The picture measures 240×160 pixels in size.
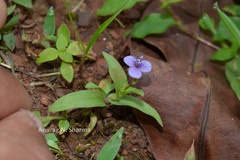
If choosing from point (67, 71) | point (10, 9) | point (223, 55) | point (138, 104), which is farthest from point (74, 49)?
point (223, 55)

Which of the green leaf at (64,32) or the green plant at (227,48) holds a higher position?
the green leaf at (64,32)

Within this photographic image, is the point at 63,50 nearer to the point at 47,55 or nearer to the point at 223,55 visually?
the point at 47,55

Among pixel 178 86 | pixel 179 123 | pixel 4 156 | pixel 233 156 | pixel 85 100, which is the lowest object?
pixel 233 156

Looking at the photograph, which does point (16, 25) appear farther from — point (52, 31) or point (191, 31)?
point (191, 31)

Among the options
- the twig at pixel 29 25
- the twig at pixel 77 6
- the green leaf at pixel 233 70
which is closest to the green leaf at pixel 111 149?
the green leaf at pixel 233 70

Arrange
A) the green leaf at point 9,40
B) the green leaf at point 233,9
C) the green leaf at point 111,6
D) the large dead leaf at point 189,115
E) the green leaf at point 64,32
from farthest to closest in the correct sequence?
1. the green leaf at point 233,9
2. the green leaf at point 111,6
3. the green leaf at point 64,32
4. the green leaf at point 9,40
5. the large dead leaf at point 189,115

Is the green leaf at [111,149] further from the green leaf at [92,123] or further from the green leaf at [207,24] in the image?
the green leaf at [207,24]

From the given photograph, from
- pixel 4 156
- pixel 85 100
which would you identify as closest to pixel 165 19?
pixel 85 100
